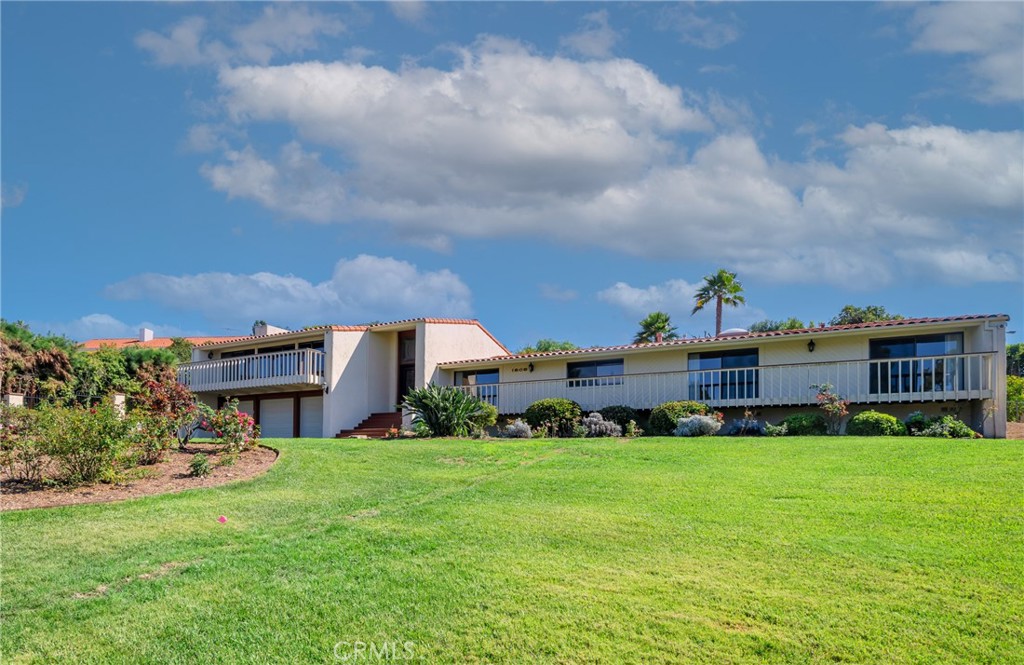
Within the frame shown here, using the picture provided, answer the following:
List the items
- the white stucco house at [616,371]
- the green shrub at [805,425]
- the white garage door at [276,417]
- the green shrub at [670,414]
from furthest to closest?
the white garage door at [276,417] < the green shrub at [670,414] < the white stucco house at [616,371] < the green shrub at [805,425]

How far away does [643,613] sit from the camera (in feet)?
23.4

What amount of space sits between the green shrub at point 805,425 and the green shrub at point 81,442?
48.0ft

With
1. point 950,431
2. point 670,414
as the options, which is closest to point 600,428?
point 670,414

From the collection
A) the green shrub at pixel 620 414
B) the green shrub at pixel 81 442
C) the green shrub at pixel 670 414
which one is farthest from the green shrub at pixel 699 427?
the green shrub at pixel 81 442

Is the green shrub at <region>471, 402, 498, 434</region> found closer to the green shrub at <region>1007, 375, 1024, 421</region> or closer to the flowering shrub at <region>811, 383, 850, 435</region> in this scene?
the flowering shrub at <region>811, 383, 850, 435</region>

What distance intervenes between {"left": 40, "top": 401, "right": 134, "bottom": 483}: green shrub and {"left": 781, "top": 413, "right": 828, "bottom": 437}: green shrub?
48.0ft

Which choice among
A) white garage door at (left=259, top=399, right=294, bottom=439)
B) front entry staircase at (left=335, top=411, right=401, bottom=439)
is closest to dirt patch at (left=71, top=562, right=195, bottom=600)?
front entry staircase at (left=335, top=411, right=401, bottom=439)

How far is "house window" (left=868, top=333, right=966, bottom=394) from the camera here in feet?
65.9

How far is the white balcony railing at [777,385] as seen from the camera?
65.5 ft

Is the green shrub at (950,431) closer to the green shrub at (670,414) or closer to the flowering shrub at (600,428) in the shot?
the green shrub at (670,414)

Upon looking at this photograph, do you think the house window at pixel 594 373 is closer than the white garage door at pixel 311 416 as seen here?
Yes

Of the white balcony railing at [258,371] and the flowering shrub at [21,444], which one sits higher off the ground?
the white balcony railing at [258,371]

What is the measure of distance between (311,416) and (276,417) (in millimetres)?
1946

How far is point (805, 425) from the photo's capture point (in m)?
20.2
